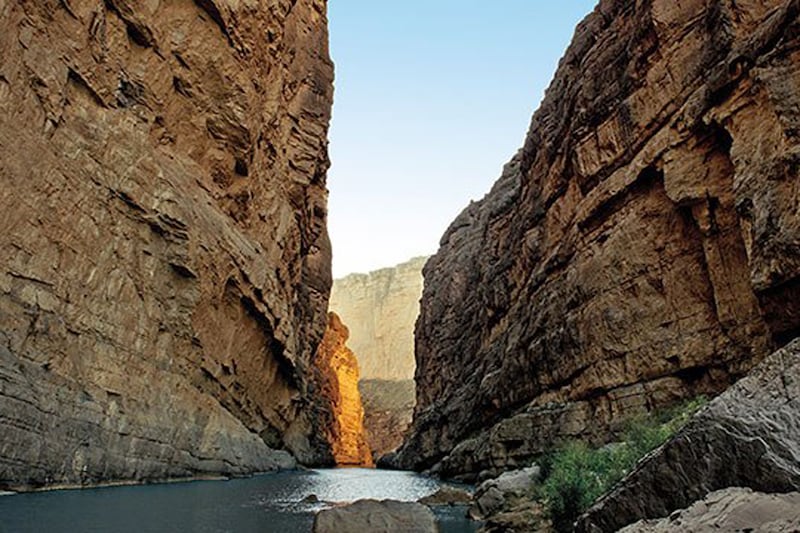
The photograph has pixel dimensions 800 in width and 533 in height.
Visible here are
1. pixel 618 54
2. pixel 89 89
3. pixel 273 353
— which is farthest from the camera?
pixel 273 353

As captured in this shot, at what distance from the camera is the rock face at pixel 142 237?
1750 centimetres

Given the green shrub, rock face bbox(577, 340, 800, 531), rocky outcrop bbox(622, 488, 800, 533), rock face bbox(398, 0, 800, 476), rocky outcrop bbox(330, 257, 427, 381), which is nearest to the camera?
rocky outcrop bbox(622, 488, 800, 533)

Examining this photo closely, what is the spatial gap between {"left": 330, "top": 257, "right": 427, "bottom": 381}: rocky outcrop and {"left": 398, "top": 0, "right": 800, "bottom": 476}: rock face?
11819 cm

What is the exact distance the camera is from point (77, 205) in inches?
801

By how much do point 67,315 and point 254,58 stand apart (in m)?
20.3

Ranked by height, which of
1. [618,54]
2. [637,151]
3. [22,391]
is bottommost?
[22,391]

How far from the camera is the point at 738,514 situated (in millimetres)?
4094

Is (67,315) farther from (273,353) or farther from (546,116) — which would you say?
(546,116)

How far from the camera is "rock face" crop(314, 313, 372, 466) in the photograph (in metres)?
78.9

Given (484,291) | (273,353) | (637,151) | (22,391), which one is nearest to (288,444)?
(273,353)

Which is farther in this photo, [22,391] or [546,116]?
[546,116]

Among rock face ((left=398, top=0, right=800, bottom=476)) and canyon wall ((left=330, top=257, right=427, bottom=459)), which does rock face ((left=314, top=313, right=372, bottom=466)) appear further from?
rock face ((left=398, top=0, right=800, bottom=476))

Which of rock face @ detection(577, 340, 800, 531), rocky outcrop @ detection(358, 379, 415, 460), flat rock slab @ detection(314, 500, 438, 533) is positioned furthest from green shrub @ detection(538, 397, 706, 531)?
rocky outcrop @ detection(358, 379, 415, 460)

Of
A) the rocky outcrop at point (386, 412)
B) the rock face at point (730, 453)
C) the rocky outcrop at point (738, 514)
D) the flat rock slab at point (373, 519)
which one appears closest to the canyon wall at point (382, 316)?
the rocky outcrop at point (386, 412)
